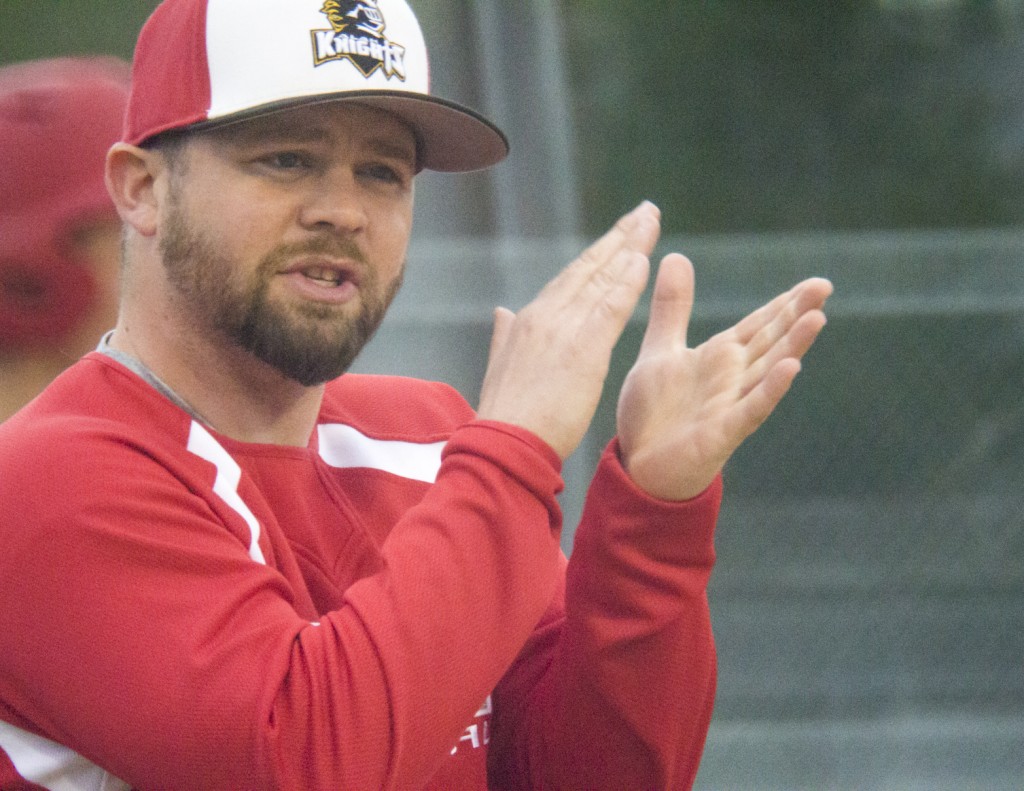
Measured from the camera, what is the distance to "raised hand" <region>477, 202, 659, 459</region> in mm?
1562

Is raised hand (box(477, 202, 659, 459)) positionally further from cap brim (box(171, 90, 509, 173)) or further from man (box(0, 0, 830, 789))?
cap brim (box(171, 90, 509, 173))

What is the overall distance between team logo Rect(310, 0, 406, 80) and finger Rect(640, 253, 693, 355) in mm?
413

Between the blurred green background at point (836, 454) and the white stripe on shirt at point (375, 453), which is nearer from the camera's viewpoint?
the white stripe on shirt at point (375, 453)

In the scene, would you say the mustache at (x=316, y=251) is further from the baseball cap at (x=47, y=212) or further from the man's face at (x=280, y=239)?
the baseball cap at (x=47, y=212)

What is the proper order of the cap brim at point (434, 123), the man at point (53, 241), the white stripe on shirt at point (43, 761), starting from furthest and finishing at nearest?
the man at point (53, 241) → the cap brim at point (434, 123) → the white stripe on shirt at point (43, 761)

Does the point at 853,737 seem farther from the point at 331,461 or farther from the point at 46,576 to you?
the point at 46,576

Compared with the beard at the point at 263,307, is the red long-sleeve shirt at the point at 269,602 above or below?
below

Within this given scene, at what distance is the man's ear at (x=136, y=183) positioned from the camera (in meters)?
1.74

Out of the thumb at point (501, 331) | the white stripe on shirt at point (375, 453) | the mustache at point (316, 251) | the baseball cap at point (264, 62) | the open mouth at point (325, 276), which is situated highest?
the baseball cap at point (264, 62)

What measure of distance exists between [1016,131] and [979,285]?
98cm

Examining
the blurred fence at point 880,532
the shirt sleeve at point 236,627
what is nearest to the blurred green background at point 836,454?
the blurred fence at point 880,532

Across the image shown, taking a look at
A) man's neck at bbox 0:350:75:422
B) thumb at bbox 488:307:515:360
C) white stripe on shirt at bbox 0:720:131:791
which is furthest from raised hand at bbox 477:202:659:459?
man's neck at bbox 0:350:75:422

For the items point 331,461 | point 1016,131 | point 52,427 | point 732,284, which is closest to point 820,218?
point 1016,131

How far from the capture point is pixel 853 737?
3604mm
